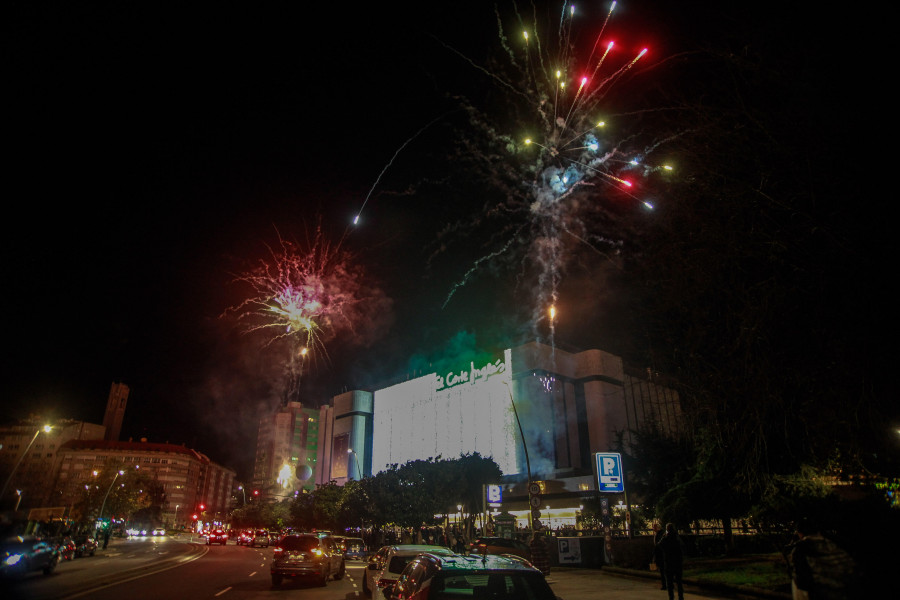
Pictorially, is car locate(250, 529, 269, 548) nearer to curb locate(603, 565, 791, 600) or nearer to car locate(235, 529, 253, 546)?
car locate(235, 529, 253, 546)

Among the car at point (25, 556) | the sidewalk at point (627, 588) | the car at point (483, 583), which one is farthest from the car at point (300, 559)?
the car at point (483, 583)

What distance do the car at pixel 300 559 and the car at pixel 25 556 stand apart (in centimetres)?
776

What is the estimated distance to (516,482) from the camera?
190 ft

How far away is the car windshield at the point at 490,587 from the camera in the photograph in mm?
4953

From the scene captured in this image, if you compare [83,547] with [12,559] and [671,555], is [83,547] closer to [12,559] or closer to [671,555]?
[12,559]

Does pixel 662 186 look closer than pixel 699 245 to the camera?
No

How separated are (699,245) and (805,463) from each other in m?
7.78

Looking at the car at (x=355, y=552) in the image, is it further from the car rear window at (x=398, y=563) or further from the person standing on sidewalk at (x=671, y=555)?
the person standing on sidewalk at (x=671, y=555)

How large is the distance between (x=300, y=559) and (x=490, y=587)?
13.1m

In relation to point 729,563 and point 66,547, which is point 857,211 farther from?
point 66,547

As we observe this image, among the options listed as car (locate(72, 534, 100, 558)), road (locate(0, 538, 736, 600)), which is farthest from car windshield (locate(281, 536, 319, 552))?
car (locate(72, 534, 100, 558))

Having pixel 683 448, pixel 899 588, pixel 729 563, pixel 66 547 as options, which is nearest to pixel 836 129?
pixel 899 588

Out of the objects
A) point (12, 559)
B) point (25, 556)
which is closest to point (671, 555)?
point (12, 559)

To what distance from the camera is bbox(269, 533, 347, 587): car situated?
1577 cm
